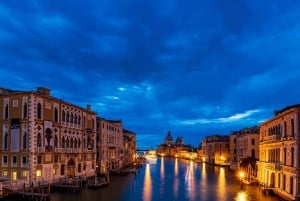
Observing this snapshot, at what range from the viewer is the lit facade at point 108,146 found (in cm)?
7719

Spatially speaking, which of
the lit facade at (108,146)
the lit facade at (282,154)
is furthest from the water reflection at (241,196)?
the lit facade at (108,146)

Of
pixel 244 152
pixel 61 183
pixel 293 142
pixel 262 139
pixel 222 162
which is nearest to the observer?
pixel 293 142

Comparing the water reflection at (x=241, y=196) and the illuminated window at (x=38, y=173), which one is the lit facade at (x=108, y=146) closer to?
the illuminated window at (x=38, y=173)

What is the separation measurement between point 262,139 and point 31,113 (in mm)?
37156

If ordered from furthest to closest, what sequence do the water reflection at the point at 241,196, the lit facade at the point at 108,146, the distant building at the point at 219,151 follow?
the distant building at the point at 219,151 → the lit facade at the point at 108,146 → the water reflection at the point at 241,196

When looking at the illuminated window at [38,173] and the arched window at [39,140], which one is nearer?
the illuminated window at [38,173]

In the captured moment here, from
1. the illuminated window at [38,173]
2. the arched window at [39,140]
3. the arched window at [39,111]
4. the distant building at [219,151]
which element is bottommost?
the distant building at [219,151]

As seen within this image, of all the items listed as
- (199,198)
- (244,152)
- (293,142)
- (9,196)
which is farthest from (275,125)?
(244,152)

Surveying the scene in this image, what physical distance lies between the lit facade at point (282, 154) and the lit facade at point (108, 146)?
3533cm

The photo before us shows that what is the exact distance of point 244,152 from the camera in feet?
293

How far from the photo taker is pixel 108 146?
83.8 meters

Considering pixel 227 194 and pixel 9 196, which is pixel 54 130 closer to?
pixel 9 196

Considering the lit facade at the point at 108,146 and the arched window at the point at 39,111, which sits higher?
the arched window at the point at 39,111

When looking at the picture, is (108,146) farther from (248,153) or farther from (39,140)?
(39,140)
